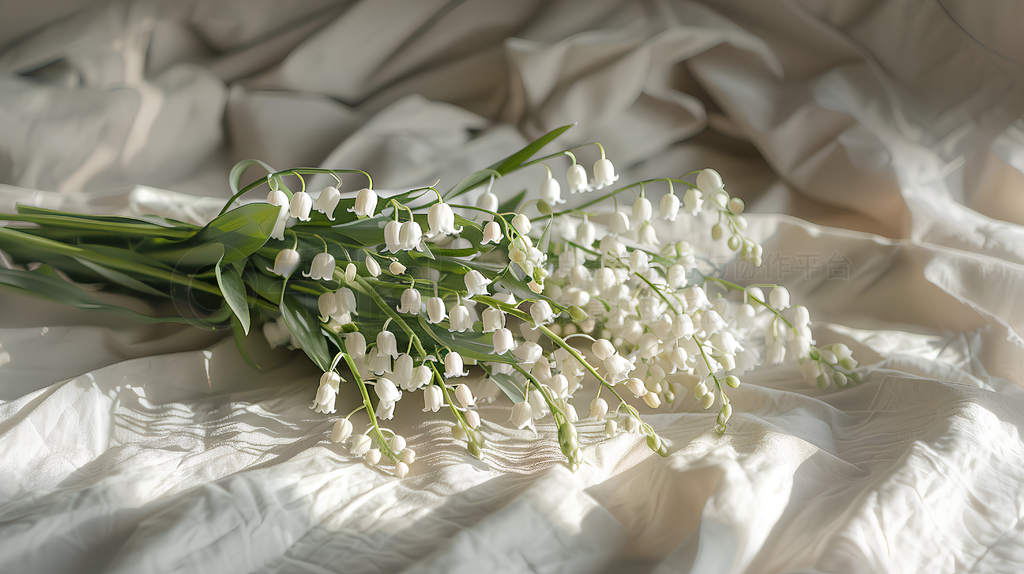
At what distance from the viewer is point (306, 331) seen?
52 cm

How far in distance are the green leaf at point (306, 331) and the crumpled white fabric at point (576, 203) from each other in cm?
8

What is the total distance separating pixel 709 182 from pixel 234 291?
0.45 meters

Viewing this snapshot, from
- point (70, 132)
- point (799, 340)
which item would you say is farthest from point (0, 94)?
point (799, 340)

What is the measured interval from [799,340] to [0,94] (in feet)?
3.36

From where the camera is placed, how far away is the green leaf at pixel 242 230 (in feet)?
1.53

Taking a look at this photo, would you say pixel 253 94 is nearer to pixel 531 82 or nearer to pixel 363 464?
pixel 531 82

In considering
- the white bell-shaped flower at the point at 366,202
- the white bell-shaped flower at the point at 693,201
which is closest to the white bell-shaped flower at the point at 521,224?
the white bell-shaped flower at the point at 366,202

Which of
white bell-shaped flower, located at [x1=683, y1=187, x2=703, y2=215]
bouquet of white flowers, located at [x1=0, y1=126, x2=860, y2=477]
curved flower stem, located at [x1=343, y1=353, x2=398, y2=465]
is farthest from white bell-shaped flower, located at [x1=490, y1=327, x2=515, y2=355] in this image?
white bell-shaped flower, located at [x1=683, y1=187, x2=703, y2=215]

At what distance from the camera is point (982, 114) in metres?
0.86

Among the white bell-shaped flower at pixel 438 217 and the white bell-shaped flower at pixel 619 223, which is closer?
the white bell-shaped flower at pixel 438 217

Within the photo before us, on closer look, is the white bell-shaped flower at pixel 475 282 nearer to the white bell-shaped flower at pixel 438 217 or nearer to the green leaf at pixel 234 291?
the white bell-shaped flower at pixel 438 217

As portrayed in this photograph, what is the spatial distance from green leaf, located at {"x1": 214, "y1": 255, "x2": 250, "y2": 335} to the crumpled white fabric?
0.12 meters

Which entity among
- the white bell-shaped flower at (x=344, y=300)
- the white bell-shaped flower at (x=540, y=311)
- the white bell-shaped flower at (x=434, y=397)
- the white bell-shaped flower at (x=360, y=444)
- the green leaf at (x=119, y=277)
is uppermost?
the green leaf at (x=119, y=277)

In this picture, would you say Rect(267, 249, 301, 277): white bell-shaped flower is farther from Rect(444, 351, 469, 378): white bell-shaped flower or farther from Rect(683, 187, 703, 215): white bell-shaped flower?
Rect(683, 187, 703, 215): white bell-shaped flower
